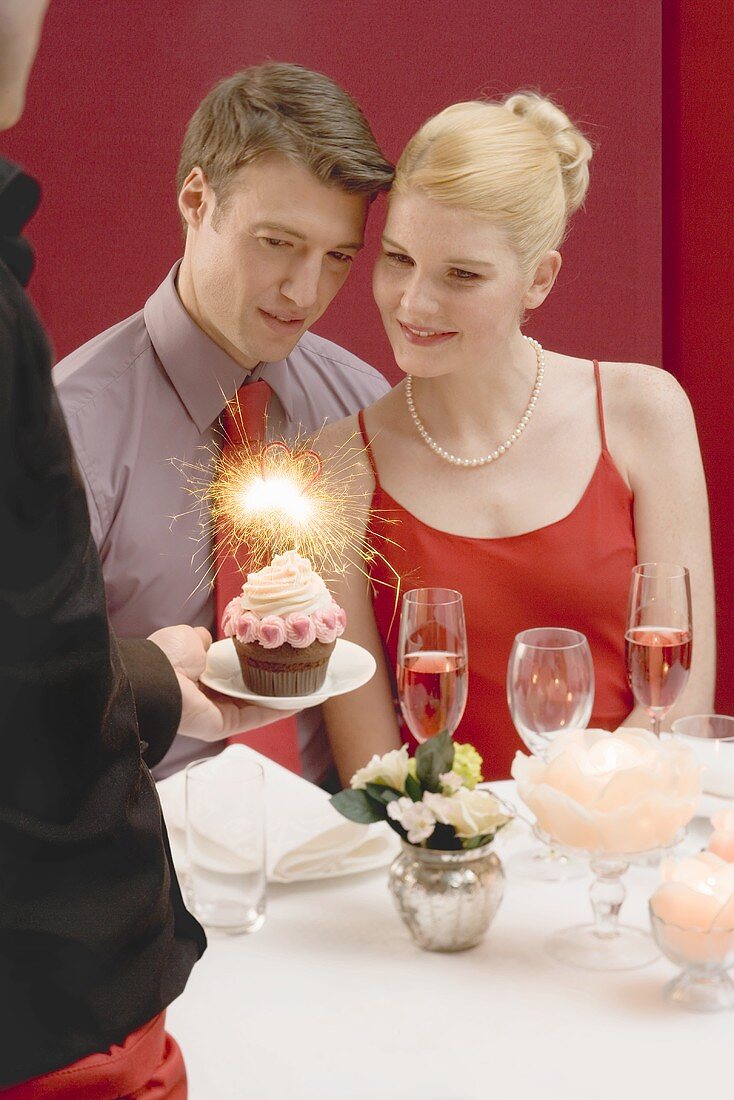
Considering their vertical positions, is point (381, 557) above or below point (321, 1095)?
above

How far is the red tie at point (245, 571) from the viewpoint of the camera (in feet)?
7.88

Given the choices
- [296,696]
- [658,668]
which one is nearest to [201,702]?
[296,696]

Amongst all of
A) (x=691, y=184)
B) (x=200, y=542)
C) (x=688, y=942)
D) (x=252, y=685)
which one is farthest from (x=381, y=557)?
(x=691, y=184)

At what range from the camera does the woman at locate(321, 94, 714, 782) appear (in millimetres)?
2393

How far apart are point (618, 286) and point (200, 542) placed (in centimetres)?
167

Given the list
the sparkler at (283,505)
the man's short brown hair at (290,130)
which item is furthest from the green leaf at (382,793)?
the man's short brown hair at (290,130)

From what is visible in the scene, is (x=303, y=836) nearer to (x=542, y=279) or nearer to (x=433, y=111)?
(x=542, y=279)

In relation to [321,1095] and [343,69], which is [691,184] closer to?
[343,69]

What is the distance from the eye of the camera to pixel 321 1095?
1163mm

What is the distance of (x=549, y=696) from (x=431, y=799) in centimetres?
27

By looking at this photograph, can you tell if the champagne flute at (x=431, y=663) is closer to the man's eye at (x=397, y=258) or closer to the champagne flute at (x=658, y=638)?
the champagne flute at (x=658, y=638)

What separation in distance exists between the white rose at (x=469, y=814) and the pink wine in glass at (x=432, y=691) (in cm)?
24

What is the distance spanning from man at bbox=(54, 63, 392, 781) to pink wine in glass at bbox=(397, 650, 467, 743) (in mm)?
878

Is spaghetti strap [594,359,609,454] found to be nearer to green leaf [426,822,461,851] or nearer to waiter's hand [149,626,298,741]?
waiter's hand [149,626,298,741]
